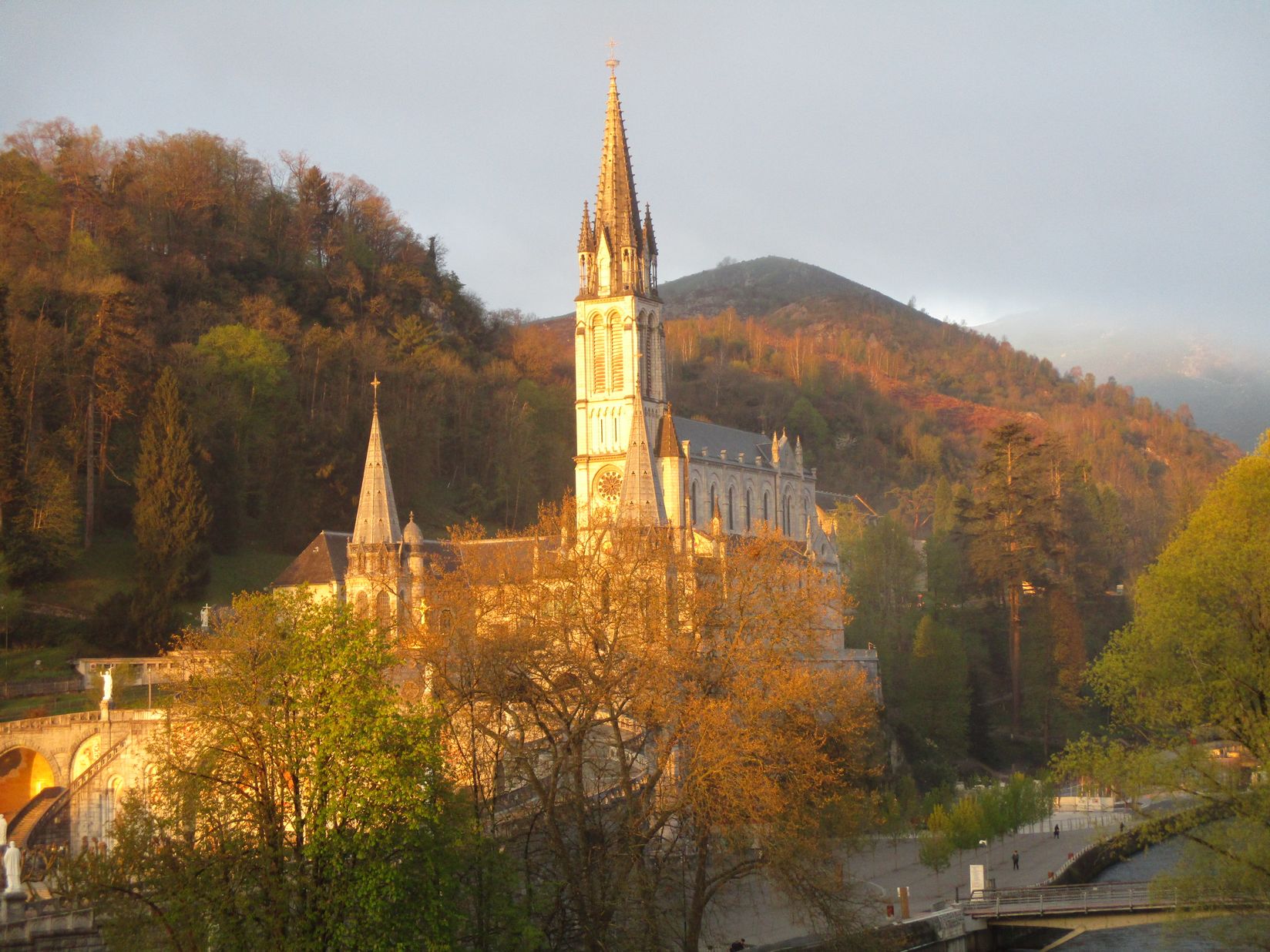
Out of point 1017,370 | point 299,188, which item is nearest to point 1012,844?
point 299,188

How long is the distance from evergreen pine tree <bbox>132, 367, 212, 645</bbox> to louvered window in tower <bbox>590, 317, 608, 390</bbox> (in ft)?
73.7

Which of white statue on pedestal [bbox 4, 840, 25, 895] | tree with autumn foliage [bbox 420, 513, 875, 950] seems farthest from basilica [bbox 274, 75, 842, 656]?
white statue on pedestal [bbox 4, 840, 25, 895]

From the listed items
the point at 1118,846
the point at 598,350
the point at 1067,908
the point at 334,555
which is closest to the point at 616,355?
the point at 598,350

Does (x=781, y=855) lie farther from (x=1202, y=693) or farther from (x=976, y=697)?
(x=976, y=697)

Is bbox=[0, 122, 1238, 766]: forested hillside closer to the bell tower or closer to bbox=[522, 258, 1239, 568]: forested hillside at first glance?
the bell tower

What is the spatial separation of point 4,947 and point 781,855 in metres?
14.7

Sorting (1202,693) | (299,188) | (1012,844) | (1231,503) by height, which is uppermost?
(299,188)

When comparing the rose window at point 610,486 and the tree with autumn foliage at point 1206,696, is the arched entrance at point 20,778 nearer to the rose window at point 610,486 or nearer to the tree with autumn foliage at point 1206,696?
the rose window at point 610,486

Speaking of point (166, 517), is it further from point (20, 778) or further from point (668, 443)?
point (668, 443)

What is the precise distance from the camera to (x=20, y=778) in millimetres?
45125

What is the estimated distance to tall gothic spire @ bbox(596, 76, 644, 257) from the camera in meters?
77.8

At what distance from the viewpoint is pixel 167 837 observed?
1008 inches

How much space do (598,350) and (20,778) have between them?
127 feet

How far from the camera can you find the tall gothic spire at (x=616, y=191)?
77.8 m
